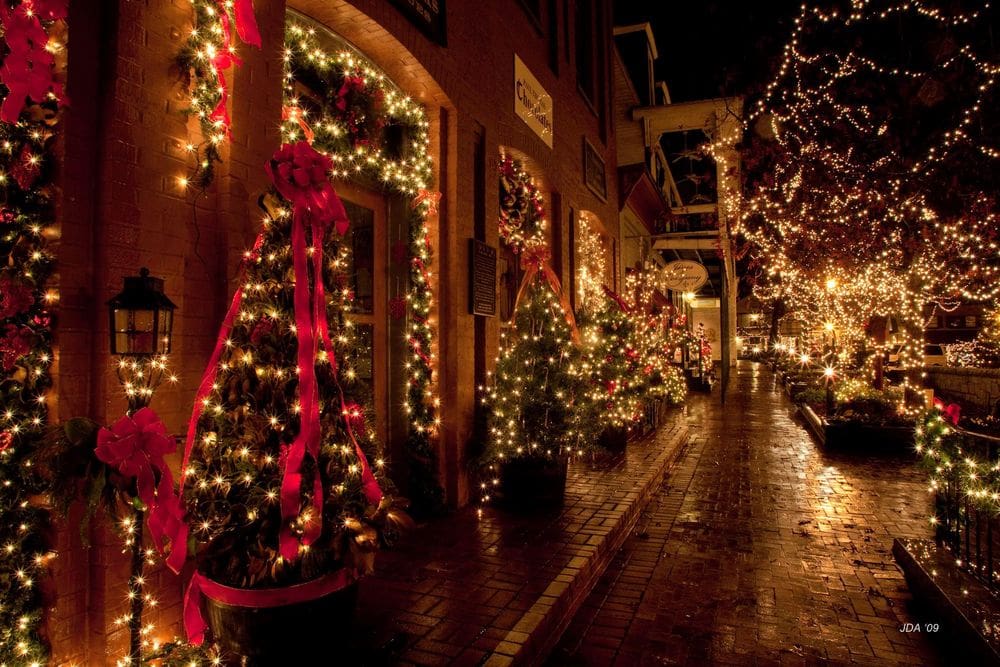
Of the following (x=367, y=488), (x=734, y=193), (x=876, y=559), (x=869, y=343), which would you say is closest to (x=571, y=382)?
(x=876, y=559)

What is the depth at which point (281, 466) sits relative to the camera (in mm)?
3246

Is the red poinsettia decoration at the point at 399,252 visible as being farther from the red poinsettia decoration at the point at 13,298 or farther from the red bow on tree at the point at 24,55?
the red bow on tree at the point at 24,55

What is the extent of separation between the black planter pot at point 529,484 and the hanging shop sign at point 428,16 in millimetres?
4534

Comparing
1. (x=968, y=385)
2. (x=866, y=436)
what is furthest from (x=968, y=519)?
(x=968, y=385)

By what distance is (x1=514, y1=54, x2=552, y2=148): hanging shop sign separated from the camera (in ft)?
28.0

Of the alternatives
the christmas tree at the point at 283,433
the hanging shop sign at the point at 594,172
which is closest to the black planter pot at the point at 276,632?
the christmas tree at the point at 283,433

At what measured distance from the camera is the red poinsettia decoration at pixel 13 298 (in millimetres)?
2732

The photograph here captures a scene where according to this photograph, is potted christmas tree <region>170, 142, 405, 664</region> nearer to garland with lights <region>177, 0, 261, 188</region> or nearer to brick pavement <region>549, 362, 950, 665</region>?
garland with lights <region>177, 0, 261, 188</region>

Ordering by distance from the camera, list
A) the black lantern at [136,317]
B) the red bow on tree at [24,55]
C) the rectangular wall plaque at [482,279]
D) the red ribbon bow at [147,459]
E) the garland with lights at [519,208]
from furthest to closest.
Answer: the garland with lights at [519,208]
the rectangular wall plaque at [482,279]
the black lantern at [136,317]
the red ribbon bow at [147,459]
the red bow on tree at [24,55]

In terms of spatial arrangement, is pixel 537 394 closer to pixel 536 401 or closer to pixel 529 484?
pixel 536 401

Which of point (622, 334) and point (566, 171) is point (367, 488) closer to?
point (622, 334)

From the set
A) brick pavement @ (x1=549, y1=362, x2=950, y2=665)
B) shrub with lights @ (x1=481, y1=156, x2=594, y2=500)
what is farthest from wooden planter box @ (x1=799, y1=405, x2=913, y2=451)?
shrub with lights @ (x1=481, y1=156, x2=594, y2=500)

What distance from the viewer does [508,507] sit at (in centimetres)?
652

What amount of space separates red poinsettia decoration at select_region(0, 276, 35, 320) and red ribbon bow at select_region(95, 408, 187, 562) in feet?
2.37
